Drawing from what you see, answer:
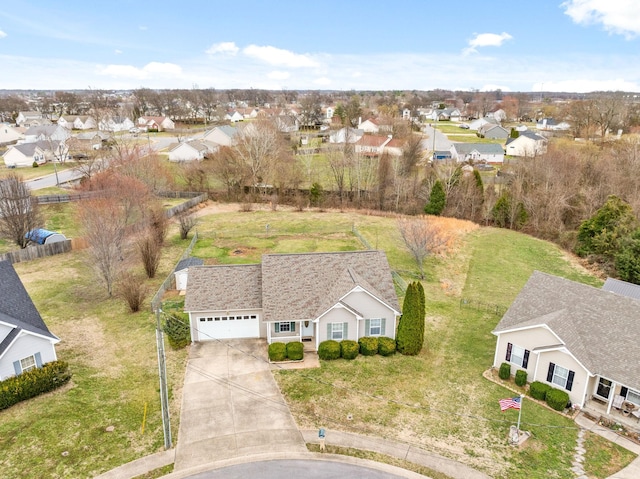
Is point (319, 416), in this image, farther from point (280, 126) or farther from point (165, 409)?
point (280, 126)

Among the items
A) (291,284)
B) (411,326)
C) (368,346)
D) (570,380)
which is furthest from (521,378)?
(291,284)

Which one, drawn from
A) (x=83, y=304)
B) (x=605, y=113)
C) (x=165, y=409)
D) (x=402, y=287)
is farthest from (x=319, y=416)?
(x=605, y=113)

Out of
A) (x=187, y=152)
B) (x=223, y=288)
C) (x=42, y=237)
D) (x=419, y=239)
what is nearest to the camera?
(x=223, y=288)

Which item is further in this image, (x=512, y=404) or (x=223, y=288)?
(x=223, y=288)

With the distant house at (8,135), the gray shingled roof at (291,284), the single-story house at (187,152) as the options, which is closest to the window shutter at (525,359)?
the gray shingled roof at (291,284)

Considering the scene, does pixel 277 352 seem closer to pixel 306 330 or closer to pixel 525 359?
pixel 306 330

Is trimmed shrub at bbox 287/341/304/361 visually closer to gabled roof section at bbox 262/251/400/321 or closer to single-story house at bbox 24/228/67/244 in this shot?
gabled roof section at bbox 262/251/400/321

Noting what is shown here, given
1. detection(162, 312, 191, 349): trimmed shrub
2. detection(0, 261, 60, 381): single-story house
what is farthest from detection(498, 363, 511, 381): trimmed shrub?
detection(0, 261, 60, 381): single-story house
